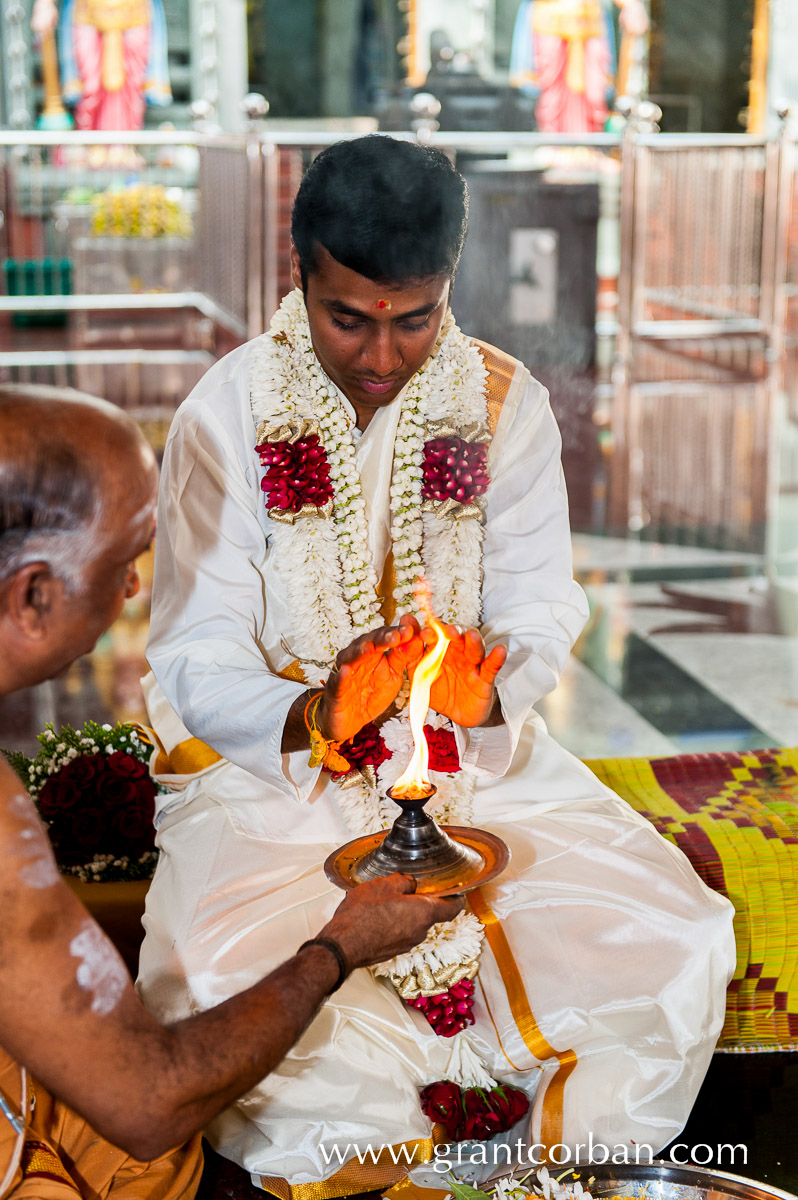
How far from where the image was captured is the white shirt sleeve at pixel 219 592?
2.30 metres

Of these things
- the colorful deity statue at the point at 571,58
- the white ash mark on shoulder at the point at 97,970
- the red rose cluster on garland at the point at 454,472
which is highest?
the colorful deity statue at the point at 571,58

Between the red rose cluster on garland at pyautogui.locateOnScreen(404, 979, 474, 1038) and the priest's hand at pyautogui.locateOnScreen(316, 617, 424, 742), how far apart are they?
468 millimetres

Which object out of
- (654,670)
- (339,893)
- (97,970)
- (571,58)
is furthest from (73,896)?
(571,58)

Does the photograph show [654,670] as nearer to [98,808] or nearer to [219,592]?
[98,808]

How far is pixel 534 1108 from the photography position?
229 cm

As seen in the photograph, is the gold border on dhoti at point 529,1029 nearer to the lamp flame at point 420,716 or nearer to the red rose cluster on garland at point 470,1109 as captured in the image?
the red rose cluster on garland at point 470,1109

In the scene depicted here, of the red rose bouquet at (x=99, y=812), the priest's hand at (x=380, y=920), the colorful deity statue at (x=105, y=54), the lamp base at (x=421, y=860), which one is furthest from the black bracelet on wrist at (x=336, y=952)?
the colorful deity statue at (x=105, y=54)

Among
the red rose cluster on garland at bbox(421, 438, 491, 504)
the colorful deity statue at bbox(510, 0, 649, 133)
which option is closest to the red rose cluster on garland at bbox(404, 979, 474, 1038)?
the red rose cluster on garland at bbox(421, 438, 491, 504)

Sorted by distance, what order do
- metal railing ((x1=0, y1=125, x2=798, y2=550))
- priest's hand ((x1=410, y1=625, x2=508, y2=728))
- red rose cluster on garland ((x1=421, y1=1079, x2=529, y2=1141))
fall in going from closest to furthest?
priest's hand ((x1=410, y1=625, x2=508, y2=728)), red rose cluster on garland ((x1=421, y1=1079, x2=529, y2=1141)), metal railing ((x1=0, y1=125, x2=798, y2=550))

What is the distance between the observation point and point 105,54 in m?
15.1

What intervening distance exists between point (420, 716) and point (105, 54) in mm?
14750

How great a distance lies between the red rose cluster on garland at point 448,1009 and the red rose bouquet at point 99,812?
2.56 feet

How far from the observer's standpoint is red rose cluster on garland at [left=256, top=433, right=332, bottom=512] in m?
2.45

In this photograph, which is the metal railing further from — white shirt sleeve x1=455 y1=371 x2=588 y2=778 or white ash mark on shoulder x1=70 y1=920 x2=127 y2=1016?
white ash mark on shoulder x1=70 y1=920 x2=127 y2=1016
